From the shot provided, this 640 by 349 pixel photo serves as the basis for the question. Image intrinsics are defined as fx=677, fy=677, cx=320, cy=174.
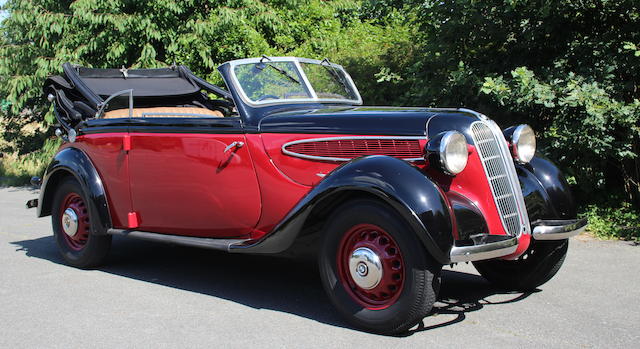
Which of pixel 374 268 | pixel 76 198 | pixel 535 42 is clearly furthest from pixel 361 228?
pixel 535 42

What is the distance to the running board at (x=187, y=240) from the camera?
193 inches

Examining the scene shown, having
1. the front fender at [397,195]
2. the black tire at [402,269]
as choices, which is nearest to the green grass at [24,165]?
the front fender at [397,195]

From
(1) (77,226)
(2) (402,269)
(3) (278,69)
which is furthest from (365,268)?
(1) (77,226)

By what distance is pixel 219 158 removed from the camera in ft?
16.6

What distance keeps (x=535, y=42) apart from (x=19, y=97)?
30.6ft

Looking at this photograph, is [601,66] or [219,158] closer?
[219,158]

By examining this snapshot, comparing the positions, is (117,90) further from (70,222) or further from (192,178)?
(192,178)

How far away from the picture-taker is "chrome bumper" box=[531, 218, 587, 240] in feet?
14.5

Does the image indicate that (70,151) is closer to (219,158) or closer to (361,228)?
(219,158)

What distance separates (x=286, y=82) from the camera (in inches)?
219

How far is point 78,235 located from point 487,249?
390 cm

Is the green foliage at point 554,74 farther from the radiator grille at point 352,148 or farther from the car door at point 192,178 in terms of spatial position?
the car door at point 192,178

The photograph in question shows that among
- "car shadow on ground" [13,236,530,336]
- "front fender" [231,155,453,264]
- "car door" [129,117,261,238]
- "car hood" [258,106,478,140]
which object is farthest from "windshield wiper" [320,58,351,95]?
"front fender" [231,155,453,264]

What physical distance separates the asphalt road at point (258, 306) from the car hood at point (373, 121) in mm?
1235
